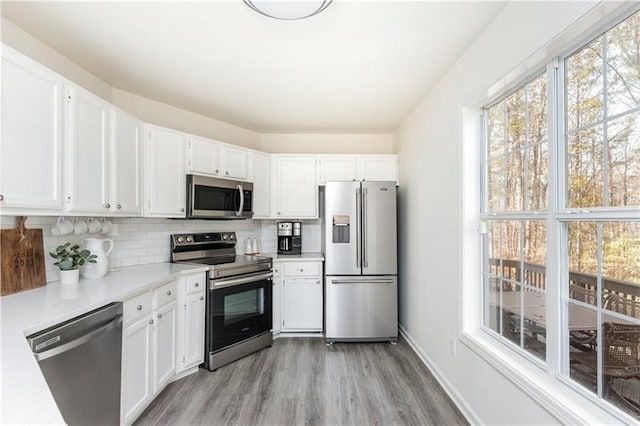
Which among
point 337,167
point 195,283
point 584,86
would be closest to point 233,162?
point 337,167

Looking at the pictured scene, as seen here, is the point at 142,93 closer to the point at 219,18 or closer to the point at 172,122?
the point at 172,122

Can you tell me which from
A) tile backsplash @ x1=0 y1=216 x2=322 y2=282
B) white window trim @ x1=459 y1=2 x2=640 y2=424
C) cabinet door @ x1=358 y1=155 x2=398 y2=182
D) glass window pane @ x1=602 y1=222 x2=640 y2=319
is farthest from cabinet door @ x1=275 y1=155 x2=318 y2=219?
glass window pane @ x1=602 y1=222 x2=640 y2=319

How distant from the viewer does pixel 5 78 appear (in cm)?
154

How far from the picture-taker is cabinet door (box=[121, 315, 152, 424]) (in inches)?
77.7

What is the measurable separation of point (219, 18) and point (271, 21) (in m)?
0.31

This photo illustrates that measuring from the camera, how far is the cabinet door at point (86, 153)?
6.43 ft

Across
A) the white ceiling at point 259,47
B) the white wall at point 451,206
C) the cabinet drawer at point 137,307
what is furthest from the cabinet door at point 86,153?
the white wall at point 451,206

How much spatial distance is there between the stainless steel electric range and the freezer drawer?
0.69 meters

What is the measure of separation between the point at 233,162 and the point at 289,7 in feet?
7.06

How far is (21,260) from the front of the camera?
1.91 metres

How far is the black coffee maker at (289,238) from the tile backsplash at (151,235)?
7.5 inches

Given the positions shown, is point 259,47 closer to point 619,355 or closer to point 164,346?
point 164,346

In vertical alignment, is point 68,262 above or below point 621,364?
above

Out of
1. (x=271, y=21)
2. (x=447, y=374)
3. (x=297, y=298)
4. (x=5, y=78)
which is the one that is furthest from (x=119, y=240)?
(x=447, y=374)
